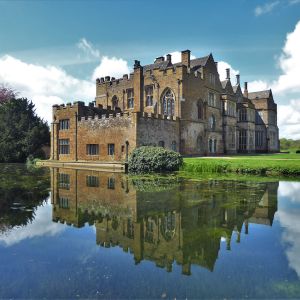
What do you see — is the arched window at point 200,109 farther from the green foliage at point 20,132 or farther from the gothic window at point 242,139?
the green foliage at point 20,132

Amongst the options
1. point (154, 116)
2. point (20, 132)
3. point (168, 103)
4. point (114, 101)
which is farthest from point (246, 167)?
point (20, 132)

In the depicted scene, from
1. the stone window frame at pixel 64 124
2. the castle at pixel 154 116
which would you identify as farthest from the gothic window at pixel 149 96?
the stone window frame at pixel 64 124

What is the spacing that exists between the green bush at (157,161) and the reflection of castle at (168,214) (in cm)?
821

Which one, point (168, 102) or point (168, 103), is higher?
point (168, 102)

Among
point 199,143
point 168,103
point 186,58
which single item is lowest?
point 199,143

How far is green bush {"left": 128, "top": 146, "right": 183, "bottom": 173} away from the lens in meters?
25.1

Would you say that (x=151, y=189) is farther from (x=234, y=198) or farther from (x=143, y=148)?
(x=143, y=148)

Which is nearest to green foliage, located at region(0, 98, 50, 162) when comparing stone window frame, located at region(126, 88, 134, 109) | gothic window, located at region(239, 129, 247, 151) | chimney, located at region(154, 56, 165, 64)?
stone window frame, located at region(126, 88, 134, 109)

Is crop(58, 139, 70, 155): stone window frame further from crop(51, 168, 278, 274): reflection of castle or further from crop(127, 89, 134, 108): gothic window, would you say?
crop(51, 168, 278, 274): reflection of castle

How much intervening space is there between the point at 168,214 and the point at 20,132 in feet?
128

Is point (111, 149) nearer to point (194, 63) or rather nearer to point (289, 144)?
point (194, 63)

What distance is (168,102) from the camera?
36000 mm

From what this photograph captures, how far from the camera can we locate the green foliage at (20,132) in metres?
42.9

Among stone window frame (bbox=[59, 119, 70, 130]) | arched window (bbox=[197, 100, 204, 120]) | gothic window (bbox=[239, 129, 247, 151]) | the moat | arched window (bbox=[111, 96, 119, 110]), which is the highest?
arched window (bbox=[111, 96, 119, 110])
